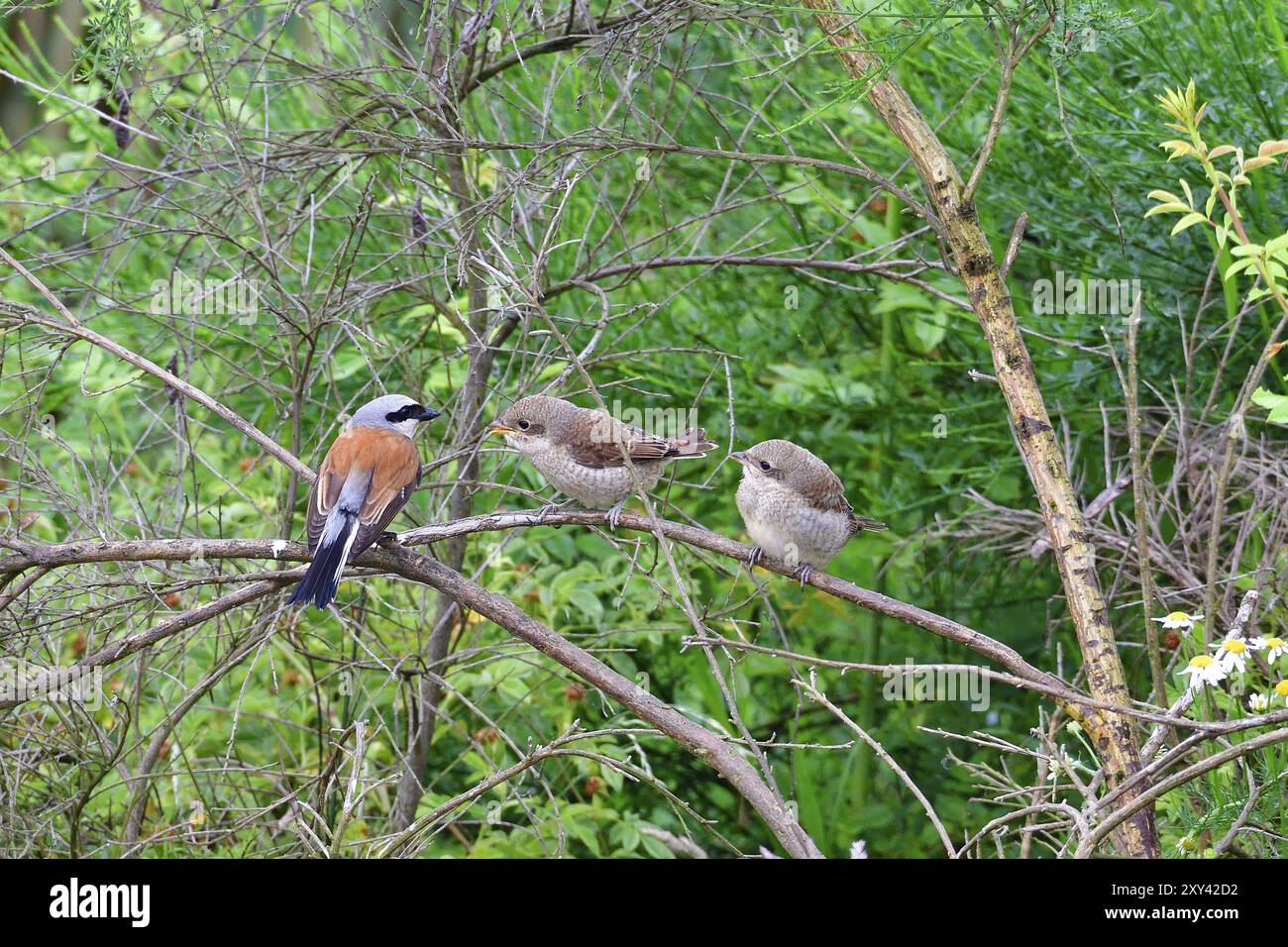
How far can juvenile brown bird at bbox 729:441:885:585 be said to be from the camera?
360cm

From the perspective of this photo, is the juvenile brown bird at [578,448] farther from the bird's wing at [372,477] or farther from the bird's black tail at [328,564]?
the bird's black tail at [328,564]

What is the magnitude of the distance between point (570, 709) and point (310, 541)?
170cm

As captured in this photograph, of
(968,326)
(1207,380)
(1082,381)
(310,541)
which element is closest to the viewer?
(310,541)

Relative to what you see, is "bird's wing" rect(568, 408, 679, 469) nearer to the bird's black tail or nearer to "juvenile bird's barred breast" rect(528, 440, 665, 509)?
"juvenile bird's barred breast" rect(528, 440, 665, 509)

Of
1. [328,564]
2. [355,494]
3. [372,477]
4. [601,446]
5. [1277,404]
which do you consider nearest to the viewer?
[1277,404]

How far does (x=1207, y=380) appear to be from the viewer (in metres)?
4.38

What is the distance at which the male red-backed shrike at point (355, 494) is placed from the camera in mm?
3178

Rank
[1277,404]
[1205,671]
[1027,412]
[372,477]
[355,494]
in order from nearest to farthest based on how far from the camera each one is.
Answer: [1277,404] → [1205,671] → [1027,412] → [355,494] → [372,477]

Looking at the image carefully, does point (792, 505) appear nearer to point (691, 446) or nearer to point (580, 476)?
point (691, 446)

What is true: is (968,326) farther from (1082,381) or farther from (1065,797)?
(1065,797)

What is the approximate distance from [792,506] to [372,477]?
114 centimetres

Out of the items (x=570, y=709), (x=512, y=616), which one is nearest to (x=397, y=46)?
(x=512, y=616)

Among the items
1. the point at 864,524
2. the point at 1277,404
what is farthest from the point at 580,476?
the point at 1277,404

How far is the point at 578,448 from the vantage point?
382cm
